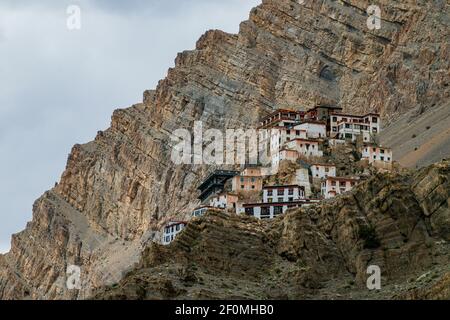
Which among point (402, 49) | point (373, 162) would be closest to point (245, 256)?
point (373, 162)

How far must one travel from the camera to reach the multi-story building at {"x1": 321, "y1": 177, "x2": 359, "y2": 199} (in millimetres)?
112537

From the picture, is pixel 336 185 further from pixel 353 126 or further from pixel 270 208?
pixel 353 126

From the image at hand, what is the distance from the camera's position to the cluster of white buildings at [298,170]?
11269 cm

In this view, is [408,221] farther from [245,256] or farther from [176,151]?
[176,151]

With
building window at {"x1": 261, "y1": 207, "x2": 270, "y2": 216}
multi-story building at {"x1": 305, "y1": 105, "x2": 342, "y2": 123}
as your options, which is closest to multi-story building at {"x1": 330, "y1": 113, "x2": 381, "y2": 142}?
multi-story building at {"x1": 305, "y1": 105, "x2": 342, "y2": 123}

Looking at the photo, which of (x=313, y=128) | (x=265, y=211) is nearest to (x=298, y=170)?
(x=265, y=211)

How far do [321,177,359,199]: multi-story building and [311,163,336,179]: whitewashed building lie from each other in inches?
114

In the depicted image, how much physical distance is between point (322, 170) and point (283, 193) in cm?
690

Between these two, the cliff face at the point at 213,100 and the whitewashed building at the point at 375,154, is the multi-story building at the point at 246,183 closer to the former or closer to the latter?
the whitewashed building at the point at 375,154

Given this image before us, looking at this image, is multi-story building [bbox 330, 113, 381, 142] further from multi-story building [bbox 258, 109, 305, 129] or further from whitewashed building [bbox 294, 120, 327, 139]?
multi-story building [bbox 258, 109, 305, 129]

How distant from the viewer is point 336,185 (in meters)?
114
